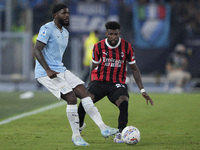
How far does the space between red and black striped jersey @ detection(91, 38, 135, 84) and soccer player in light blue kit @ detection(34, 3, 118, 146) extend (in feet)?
2.40

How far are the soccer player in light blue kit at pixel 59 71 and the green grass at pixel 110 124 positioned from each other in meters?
0.29

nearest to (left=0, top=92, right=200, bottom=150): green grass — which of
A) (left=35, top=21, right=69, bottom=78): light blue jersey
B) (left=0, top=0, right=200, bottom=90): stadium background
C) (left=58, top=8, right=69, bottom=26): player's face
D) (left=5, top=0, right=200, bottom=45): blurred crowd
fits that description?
(left=35, top=21, right=69, bottom=78): light blue jersey

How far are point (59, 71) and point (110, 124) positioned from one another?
293cm

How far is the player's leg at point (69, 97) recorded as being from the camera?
788 centimetres

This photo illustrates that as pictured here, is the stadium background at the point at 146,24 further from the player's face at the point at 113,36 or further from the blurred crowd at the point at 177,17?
the player's face at the point at 113,36

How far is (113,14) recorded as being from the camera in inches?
846

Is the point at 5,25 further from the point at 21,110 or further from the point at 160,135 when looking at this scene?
the point at 160,135

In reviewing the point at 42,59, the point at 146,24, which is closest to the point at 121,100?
the point at 42,59

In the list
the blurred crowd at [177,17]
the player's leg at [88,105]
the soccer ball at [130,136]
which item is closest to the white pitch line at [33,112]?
the player's leg at [88,105]

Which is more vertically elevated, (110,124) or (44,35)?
(44,35)

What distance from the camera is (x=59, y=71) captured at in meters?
8.02

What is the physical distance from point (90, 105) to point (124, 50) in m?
1.04

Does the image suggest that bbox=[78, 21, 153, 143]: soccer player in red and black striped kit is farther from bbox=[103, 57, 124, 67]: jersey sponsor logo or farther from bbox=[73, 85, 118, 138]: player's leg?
bbox=[73, 85, 118, 138]: player's leg

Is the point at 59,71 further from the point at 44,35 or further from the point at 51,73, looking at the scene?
the point at 44,35
